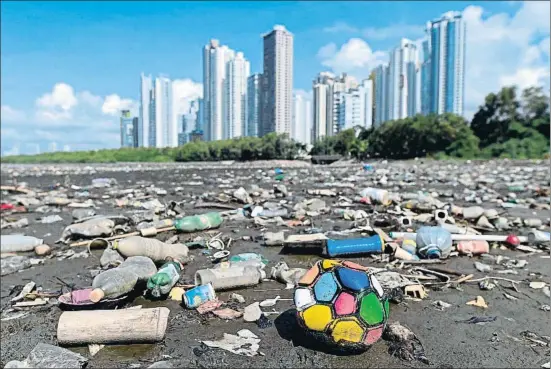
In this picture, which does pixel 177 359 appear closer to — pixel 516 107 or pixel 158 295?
pixel 158 295

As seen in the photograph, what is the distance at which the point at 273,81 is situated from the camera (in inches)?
3155

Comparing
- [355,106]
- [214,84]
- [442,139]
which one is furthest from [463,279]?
[214,84]

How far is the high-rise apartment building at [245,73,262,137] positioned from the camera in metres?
84.5

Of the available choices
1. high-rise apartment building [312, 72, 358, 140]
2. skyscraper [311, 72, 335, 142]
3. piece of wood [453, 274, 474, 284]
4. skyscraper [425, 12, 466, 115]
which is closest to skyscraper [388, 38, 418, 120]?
skyscraper [425, 12, 466, 115]

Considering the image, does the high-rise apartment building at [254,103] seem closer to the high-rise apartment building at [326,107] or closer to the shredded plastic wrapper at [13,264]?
the high-rise apartment building at [326,107]

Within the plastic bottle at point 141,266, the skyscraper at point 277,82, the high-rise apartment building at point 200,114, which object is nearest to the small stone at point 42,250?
the plastic bottle at point 141,266

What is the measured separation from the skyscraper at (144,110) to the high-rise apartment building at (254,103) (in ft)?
92.6

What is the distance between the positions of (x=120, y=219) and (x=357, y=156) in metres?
52.9

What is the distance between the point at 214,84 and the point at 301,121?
72.1 feet

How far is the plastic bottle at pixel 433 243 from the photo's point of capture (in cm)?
446

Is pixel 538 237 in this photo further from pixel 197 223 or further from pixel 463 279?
pixel 197 223

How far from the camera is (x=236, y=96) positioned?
8675 cm

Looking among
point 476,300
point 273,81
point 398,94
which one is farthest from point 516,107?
point 476,300

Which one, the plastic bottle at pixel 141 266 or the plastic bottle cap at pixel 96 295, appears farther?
the plastic bottle at pixel 141 266
